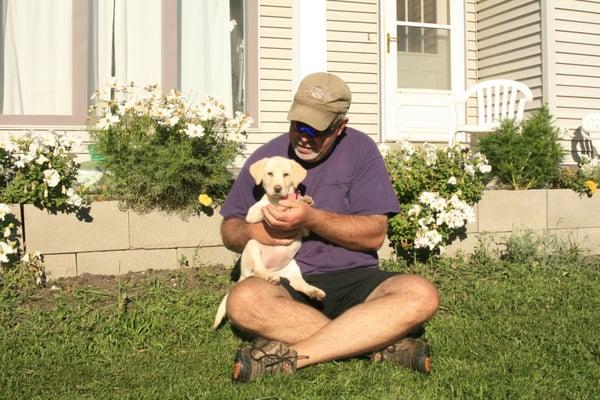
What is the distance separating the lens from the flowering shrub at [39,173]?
424 cm

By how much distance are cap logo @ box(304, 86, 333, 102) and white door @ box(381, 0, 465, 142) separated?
4.98 metres

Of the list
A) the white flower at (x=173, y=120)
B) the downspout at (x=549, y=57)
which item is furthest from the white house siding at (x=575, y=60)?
the white flower at (x=173, y=120)

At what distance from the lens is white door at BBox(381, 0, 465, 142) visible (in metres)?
8.19

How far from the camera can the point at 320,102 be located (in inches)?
125

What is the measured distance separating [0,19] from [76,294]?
12.8 ft

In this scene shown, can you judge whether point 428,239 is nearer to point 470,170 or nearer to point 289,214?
point 470,170

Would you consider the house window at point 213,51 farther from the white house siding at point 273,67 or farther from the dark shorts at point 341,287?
the dark shorts at point 341,287

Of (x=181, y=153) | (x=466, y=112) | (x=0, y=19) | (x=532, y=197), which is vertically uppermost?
(x=0, y=19)

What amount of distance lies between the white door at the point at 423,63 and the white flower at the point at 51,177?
4.82m

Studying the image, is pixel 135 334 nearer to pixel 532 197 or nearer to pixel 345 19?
pixel 532 197

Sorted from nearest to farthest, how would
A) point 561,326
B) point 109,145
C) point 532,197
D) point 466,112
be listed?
point 561,326 → point 109,145 → point 532,197 → point 466,112

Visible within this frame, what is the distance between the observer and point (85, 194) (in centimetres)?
446

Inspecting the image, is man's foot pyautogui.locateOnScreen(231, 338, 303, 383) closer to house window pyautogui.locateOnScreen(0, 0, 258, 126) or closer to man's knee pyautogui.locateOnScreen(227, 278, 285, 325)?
man's knee pyautogui.locateOnScreen(227, 278, 285, 325)

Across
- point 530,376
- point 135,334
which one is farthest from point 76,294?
point 530,376
